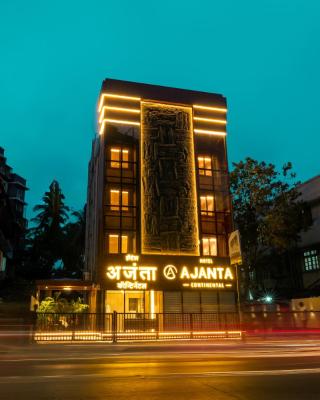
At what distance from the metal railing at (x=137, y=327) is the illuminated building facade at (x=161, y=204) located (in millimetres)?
Answer: 5361

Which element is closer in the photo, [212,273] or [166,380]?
[166,380]

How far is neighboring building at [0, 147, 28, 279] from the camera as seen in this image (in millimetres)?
48281

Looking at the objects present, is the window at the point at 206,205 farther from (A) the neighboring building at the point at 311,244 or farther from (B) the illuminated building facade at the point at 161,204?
(A) the neighboring building at the point at 311,244

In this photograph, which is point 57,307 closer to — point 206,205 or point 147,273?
point 147,273

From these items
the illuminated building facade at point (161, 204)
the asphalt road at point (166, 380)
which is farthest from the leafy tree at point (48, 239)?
the asphalt road at point (166, 380)

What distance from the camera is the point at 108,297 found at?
103 ft

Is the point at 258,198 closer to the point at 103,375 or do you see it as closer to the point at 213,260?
the point at 213,260

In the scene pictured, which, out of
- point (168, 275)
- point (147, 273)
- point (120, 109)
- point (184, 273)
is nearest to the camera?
point (147, 273)

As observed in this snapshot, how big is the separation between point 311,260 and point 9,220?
36710 mm

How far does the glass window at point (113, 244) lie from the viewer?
32312mm

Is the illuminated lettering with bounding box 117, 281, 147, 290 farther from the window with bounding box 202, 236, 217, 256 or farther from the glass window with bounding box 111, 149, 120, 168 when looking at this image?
the glass window with bounding box 111, 149, 120, 168

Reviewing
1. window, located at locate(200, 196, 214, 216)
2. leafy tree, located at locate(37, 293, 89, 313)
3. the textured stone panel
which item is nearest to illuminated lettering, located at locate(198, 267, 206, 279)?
the textured stone panel

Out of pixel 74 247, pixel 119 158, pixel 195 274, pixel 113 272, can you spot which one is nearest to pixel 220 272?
pixel 195 274

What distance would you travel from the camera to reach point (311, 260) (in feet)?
135
